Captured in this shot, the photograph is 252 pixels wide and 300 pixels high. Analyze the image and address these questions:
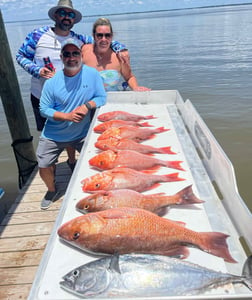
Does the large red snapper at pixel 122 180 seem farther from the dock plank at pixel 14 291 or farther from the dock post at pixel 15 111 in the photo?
the dock post at pixel 15 111

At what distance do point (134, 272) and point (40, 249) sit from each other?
8.13ft

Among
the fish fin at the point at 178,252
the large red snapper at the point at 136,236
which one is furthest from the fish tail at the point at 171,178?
the fish fin at the point at 178,252

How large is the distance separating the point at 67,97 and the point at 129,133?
938 millimetres

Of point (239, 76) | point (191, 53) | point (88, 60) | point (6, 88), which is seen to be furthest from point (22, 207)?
point (191, 53)

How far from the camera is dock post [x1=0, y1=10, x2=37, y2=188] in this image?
4.91 meters

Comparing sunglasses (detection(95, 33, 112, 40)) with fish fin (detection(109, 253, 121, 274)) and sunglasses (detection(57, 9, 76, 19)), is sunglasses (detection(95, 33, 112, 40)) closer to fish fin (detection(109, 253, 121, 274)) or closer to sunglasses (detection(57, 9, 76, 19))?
sunglasses (detection(57, 9, 76, 19))

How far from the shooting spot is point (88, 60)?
425cm

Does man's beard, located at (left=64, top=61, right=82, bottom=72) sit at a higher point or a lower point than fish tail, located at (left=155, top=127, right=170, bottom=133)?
higher

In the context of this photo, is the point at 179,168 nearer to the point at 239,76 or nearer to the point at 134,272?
the point at 134,272

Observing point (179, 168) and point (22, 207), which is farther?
point (22, 207)

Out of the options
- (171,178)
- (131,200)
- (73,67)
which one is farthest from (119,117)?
(131,200)

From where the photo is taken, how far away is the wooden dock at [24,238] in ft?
10.5

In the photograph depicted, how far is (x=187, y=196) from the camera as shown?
204cm

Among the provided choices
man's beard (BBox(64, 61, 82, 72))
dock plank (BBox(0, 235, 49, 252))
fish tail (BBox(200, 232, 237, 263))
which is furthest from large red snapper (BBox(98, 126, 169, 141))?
dock plank (BBox(0, 235, 49, 252))
